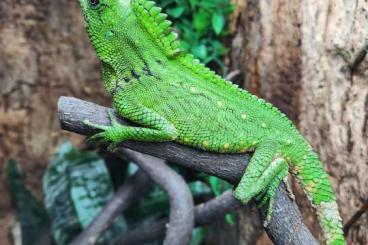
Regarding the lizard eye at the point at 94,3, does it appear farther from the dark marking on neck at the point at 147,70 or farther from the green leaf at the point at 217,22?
the green leaf at the point at 217,22

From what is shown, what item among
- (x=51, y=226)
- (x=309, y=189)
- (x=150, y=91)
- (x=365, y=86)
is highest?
(x=365, y=86)

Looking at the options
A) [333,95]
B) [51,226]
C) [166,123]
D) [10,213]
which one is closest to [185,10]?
[333,95]

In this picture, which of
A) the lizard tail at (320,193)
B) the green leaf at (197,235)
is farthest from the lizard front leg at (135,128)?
the green leaf at (197,235)

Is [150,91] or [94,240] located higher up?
[150,91]

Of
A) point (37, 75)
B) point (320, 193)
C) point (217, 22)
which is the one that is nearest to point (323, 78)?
point (320, 193)

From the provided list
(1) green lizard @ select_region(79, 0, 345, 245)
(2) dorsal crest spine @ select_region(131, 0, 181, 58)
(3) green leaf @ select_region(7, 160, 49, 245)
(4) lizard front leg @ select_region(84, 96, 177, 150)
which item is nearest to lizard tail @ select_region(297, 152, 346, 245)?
(1) green lizard @ select_region(79, 0, 345, 245)

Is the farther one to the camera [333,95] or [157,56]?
[333,95]

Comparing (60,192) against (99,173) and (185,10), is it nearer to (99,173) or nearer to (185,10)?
(99,173)

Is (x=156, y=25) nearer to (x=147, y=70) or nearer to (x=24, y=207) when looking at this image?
(x=147, y=70)
